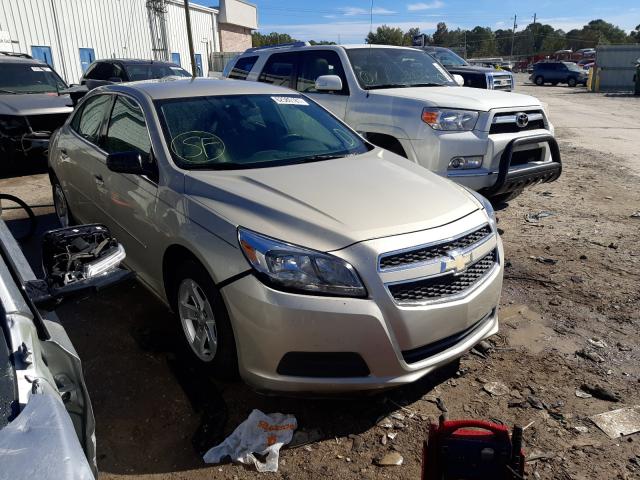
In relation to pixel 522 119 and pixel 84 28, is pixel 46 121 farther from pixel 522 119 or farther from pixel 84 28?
pixel 84 28

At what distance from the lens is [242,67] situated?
7.81 meters

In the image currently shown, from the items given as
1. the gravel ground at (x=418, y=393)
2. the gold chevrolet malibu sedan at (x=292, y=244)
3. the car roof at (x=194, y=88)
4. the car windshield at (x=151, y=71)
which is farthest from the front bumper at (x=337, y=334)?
the car windshield at (x=151, y=71)

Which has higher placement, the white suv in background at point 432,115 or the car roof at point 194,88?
the car roof at point 194,88

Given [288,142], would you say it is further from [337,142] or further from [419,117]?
[419,117]

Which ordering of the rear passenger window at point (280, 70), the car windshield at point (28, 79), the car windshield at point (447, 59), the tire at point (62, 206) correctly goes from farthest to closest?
1. the car windshield at point (447, 59)
2. the car windshield at point (28, 79)
3. the rear passenger window at point (280, 70)
4. the tire at point (62, 206)

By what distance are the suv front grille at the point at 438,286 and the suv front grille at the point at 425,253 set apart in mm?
102

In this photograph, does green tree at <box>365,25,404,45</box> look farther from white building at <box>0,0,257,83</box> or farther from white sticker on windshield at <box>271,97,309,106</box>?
white sticker on windshield at <box>271,97,309,106</box>

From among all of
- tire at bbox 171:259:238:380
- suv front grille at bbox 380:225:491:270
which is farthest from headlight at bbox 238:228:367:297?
tire at bbox 171:259:238:380

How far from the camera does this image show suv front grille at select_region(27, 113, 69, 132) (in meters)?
8.35

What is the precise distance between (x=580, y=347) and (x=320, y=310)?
6.96ft

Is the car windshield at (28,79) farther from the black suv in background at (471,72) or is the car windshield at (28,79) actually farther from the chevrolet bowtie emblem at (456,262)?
the chevrolet bowtie emblem at (456,262)

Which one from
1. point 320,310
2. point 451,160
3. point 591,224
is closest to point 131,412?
point 320,310

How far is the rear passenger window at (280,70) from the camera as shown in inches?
273

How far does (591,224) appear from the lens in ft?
19.6
